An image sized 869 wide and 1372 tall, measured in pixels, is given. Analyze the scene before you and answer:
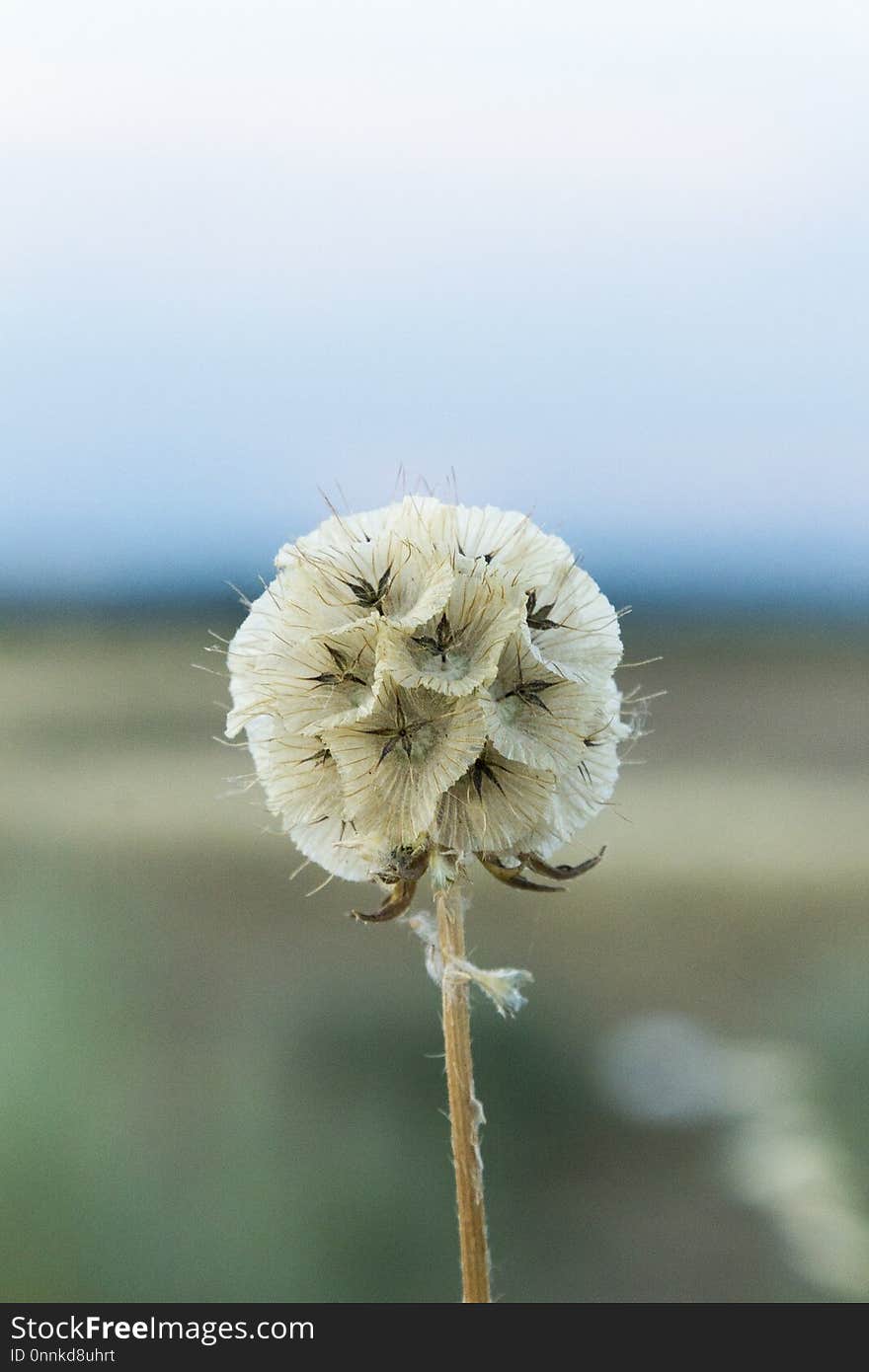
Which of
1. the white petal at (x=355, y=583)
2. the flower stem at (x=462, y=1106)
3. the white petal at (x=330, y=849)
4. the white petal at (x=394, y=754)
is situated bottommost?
the flower stem at (x=462, y=1106)

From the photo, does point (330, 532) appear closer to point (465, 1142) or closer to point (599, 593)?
point (599, 593)

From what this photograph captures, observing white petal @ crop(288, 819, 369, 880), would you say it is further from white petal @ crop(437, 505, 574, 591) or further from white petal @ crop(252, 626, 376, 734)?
white petal @ crop(437, 505, 574, 591)

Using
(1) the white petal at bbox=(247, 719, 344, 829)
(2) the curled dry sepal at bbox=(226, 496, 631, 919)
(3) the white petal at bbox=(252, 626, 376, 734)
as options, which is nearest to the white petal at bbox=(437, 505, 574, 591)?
(2) the curled dry sepal at bbox=(226, 496, 631, 919)

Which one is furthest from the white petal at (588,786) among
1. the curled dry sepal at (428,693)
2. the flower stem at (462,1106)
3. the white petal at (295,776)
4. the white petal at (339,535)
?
the white petal at (339,535)

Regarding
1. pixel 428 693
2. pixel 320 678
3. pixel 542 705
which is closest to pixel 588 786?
pixel 542 705

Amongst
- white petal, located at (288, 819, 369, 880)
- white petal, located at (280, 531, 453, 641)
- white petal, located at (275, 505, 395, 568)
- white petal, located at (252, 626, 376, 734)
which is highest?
white petal, located at (275, 505, 395, 568)

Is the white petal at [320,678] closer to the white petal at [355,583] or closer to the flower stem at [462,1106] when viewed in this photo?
the white petal at [355,583]
